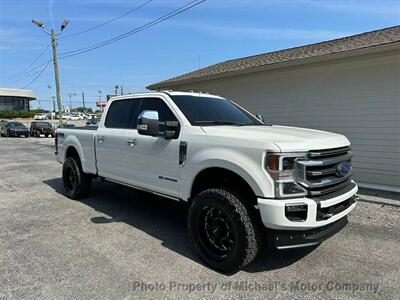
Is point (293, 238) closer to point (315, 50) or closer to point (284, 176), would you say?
point (284, 176)

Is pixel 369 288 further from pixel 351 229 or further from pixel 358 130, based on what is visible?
pixel 358 130

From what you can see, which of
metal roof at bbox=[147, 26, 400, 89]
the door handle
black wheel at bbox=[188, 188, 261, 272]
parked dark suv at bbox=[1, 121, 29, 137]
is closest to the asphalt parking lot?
black wheel at bbox=[188, 188, 261, 272]

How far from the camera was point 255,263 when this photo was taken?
164 inches

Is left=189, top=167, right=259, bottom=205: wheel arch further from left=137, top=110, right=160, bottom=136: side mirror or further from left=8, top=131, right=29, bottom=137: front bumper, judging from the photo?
left=8, top=131, right=29, bottom=137: front bumper

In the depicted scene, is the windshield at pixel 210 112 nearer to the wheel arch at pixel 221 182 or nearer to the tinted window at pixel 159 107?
the tinted window at pixel 159 107

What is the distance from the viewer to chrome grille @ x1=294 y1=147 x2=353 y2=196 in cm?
355

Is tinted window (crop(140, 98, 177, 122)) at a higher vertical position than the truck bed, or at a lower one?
higher

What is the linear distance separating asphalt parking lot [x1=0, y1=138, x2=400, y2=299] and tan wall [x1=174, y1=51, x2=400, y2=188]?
2.06 metres

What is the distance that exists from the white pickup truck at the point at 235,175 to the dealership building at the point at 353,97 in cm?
428

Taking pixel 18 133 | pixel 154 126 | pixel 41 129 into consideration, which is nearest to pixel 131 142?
pixel 154 126

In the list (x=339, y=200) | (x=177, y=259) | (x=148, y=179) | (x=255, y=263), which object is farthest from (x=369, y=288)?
(x=148, y=179)

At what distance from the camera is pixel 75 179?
23.5 feet

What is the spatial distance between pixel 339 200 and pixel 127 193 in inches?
202

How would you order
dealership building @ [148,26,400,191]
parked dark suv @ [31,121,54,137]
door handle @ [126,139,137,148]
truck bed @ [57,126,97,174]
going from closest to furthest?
door handle @ [126,139,137,148] < truck bed @ [57,126,97,174] < dealership building @ [148,26,400,191] < parked dark suv @ [31,121,54,137]
